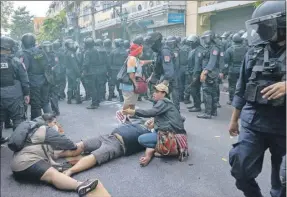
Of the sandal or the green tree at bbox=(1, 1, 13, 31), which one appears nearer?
the sandal

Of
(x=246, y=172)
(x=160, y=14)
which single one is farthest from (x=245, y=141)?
(x=160, y=14)

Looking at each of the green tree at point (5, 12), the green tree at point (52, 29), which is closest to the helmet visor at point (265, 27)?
the green tree at point (52, 29)

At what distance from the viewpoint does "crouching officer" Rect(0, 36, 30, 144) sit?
453cm

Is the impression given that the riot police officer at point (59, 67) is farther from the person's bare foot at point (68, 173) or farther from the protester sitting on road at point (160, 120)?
the person's bare foot at point (68, 173)

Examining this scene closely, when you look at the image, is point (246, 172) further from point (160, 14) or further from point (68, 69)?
point (160, 14)

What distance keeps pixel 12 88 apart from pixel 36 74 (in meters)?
1.27

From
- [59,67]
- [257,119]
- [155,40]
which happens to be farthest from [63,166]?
[59,67]

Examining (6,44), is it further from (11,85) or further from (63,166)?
(63,166)

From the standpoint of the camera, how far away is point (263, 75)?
2.31m

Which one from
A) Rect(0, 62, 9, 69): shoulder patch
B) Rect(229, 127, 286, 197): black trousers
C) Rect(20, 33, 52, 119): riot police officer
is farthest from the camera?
Rect(20, 33, 52, 119): riot police officer

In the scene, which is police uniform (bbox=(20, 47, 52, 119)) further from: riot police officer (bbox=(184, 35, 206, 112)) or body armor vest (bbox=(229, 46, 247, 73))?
body armor vest (bbox=(229, 46, 247, 73))

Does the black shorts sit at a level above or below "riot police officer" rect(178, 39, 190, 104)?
below

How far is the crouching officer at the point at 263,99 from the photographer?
7.23 ft

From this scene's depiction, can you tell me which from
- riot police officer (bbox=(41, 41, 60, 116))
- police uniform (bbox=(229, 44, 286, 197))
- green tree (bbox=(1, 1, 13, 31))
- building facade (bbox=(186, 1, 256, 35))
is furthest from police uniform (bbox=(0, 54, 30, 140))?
green tree (bbox=(1, 1, 13, 31))
